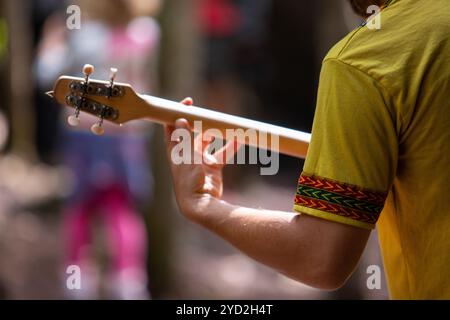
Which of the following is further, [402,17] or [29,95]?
[29,95]

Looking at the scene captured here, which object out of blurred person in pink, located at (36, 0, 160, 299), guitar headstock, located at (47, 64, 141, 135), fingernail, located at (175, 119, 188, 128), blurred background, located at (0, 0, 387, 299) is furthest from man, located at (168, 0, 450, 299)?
blurred person in pink, located at (36, 0, 160, 299)

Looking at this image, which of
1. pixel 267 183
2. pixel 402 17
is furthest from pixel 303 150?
pixel 267 183

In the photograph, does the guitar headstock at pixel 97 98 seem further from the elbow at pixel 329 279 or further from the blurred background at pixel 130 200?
the blurred background at pixel 130 200

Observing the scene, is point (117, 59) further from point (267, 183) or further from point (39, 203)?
point (267, 183)

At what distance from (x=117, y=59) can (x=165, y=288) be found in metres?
1.45

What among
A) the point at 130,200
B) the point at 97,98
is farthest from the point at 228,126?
the point at 130,200

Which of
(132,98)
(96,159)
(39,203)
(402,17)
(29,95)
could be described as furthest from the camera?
(29,95)

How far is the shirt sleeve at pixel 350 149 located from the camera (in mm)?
1747

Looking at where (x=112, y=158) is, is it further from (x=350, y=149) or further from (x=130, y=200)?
(x=350, y=149)

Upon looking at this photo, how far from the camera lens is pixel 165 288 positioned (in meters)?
5.47

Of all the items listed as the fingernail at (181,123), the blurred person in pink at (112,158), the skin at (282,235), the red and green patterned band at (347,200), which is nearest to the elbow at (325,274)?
the skin at (282,235)

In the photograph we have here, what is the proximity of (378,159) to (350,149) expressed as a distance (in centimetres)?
6

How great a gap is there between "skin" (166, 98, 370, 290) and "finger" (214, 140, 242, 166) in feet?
0.77

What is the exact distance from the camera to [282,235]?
1854 millimetres
